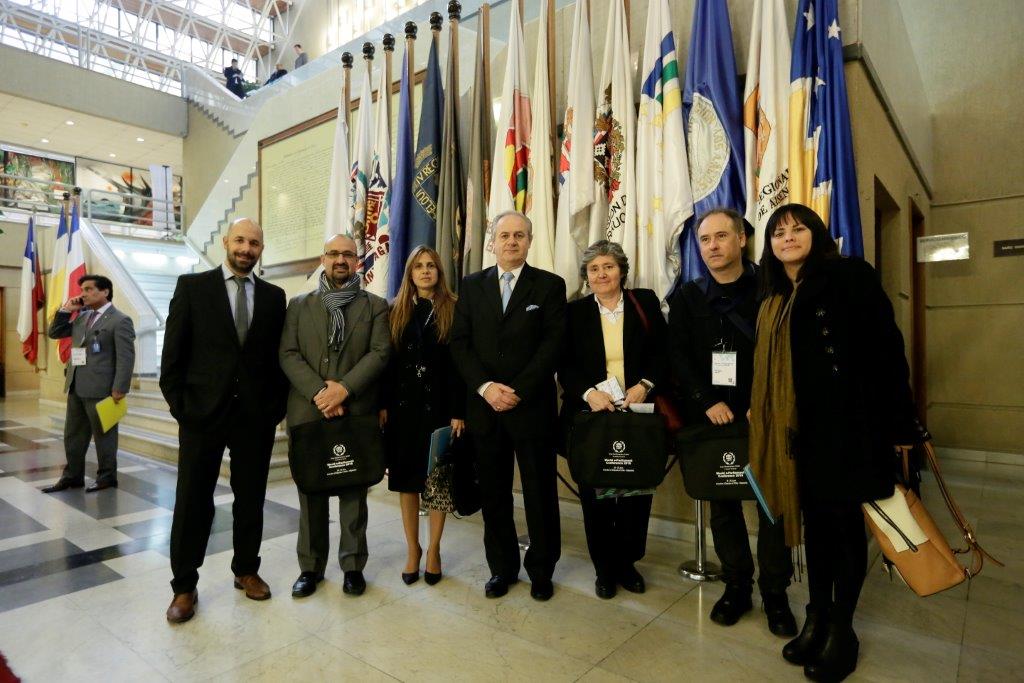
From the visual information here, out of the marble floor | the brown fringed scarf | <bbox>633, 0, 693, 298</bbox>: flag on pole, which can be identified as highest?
<bbox>633, 0, 693, 298</bbox>: flag on pole

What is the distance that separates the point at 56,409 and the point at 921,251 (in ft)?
37.1

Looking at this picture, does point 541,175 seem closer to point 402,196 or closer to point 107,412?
point 402,196

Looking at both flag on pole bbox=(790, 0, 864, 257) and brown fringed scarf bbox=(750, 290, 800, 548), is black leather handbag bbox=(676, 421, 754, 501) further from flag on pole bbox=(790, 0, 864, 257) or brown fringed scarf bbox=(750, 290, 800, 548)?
flag on pole bbox=(790, 0, 864, 257)

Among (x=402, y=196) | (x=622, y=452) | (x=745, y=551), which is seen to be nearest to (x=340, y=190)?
(x=402, y=196)

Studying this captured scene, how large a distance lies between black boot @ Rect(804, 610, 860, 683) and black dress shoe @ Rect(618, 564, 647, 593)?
29.2 inches

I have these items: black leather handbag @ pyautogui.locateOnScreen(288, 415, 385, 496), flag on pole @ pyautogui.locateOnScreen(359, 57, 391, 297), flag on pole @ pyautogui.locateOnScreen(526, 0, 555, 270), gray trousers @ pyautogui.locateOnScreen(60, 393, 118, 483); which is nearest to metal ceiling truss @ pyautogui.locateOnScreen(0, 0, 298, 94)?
gray trousers @ pyautogui.locateOnScreen(60, 393, 118, 483)

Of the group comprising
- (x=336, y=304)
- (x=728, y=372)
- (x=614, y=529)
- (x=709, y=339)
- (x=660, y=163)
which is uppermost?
(x=660, y=163)

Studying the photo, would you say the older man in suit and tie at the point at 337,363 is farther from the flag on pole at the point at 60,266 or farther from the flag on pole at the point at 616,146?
the flag on pole at the point at 60,266

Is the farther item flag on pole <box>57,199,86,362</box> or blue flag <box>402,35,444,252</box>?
flag on pole <box>57,199,86,362</box>

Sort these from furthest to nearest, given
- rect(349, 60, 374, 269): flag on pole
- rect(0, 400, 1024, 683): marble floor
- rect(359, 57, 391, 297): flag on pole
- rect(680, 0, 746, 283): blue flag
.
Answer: rect(349, 60, 374, 269): flag on pole → rect(359, 57, 391, 297): flag on pole → rect(680, 0, 746, 283): blue flag → rect(0, 400, 1024, 683): marble floor

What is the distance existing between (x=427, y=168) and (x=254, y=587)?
2.52 m

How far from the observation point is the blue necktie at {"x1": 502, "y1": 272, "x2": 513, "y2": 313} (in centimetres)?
241

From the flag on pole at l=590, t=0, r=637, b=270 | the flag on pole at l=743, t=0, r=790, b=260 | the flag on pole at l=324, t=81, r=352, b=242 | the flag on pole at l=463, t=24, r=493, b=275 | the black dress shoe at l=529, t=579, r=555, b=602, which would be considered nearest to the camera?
A: the black dress shoe at l=529, t=579, r=555, b=602

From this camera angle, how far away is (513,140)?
11.1ft
